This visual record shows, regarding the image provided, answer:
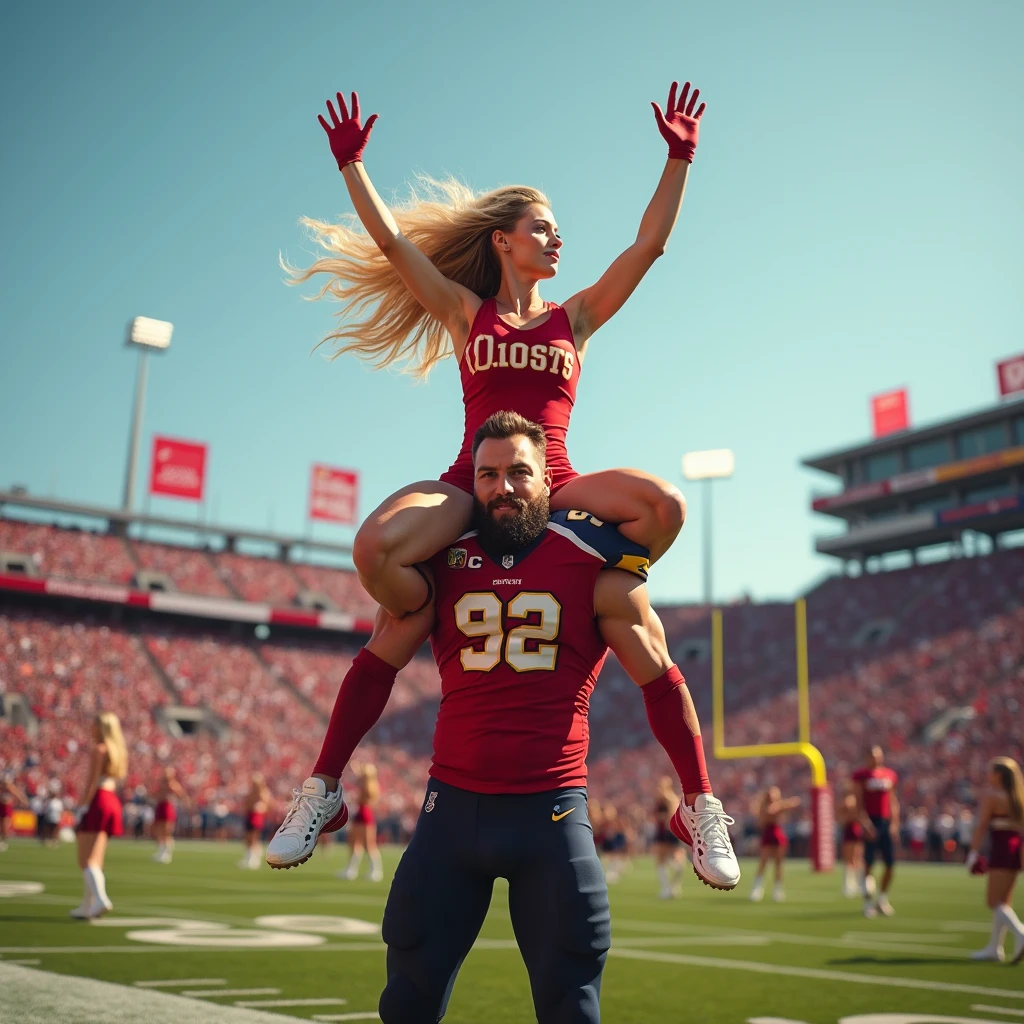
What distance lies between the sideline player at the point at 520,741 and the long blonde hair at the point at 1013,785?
272 inches

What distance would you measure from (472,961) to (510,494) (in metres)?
5.51

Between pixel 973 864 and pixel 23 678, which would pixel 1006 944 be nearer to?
pixel 973 864

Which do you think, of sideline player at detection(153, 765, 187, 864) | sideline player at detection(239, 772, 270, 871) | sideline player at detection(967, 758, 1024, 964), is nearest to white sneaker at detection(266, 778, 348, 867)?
sideline player at detection(967, 758, 1024, 964)

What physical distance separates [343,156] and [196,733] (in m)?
34.2

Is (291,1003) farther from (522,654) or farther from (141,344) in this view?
(141,344)

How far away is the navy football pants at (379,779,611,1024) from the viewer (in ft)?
10.0

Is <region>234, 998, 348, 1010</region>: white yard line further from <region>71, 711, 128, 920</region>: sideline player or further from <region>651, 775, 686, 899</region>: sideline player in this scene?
<region>651, 775, 686, 899</region>: sideline player

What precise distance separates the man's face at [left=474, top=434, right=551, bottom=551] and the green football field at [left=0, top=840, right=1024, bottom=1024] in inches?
110

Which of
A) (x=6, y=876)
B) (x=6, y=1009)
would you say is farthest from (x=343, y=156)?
(x=6, y=876)

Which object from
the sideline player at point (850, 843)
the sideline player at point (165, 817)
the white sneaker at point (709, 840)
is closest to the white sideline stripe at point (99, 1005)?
the white sneaker at point (709, 840)

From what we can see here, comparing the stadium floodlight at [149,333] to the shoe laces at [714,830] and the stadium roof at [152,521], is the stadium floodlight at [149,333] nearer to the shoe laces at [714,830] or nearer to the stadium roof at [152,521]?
the stadium roof at [152,521]

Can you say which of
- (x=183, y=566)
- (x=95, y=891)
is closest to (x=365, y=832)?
(x=95, y=891)

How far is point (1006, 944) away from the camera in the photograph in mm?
9891

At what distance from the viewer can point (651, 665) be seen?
3.35 m
